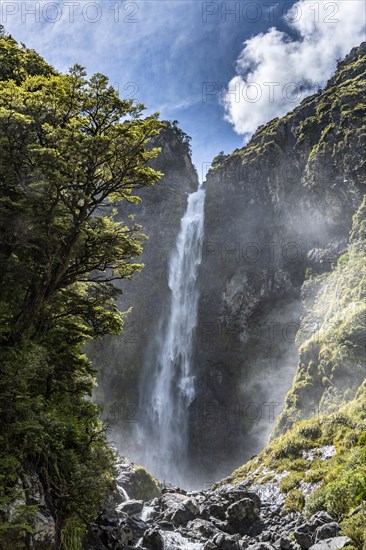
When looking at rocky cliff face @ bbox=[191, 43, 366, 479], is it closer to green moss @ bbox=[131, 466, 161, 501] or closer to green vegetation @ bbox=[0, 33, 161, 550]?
green moss @ bbox=[131, 466, 161, 501]

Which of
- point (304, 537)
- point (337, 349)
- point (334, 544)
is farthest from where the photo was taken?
point (337, 349)

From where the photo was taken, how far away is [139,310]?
5238 centimetres

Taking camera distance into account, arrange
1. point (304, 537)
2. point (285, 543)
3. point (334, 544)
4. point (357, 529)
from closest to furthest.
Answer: point (357, 529) < point (334, 544) < point (304, 537) < point (285, 543)

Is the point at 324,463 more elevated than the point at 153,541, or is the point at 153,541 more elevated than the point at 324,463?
the point at 324,463

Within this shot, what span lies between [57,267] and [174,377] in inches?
1400

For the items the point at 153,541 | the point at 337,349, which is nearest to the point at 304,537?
the point at 153,541

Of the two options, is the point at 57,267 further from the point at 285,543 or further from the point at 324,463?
the point at 324,463

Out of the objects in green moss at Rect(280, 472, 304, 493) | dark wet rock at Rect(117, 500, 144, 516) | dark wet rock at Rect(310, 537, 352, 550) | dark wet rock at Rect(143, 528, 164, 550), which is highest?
green moss at Rect(280, 472, 304, 493)

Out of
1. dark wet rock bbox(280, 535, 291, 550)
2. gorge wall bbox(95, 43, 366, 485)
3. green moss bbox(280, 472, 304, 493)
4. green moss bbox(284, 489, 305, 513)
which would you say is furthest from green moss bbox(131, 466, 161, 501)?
dark wet rock bbox(280, 535, 291, 550)

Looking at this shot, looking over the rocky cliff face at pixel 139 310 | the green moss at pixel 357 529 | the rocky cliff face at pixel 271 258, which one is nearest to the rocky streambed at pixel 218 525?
the green moss at pixel 357 529

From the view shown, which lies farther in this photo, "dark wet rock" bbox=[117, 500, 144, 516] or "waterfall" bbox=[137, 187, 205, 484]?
"waterfall" bbox=[137, 187, 205, 484]

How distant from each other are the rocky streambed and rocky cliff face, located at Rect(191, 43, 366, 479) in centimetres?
1154

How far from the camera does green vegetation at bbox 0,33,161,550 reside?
879 cm

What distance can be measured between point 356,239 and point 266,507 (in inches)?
935
